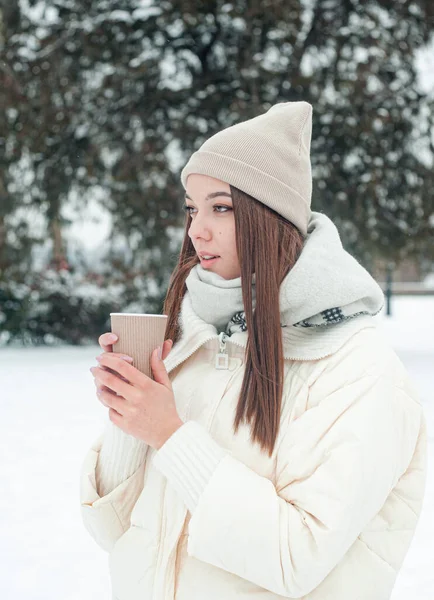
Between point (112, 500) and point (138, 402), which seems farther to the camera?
point (112, 500)

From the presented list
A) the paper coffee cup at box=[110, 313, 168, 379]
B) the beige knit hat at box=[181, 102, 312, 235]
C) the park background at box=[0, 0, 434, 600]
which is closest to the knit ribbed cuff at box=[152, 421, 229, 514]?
the paper coffee cup at box=[110, 313, 168, 379]

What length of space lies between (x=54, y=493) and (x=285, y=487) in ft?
10.6

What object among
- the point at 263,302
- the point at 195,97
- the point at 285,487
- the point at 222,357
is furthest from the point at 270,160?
the point at 195,97

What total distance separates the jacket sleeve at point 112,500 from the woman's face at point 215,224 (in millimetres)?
429

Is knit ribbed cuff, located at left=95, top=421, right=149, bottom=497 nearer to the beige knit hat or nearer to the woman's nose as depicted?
the woman's nose

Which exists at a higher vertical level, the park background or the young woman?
the park background

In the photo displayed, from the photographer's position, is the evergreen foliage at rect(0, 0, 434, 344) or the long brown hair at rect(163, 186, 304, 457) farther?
the evergreen foliage at rect(0, 0, 434, 344)

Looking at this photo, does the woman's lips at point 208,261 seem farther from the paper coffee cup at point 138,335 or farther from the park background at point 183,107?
the park background at point 183,107

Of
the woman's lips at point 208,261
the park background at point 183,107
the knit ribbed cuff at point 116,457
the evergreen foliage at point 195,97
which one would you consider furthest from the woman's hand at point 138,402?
the evergreen foliage at point 195,97

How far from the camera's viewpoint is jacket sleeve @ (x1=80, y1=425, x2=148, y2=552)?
134 centimetres

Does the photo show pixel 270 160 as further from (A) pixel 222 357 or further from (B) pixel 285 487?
(B) pixel 285 487

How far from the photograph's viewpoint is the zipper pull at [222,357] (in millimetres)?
1334

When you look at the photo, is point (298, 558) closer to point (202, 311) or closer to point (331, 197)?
point (202, 311)

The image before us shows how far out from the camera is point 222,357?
134cm
